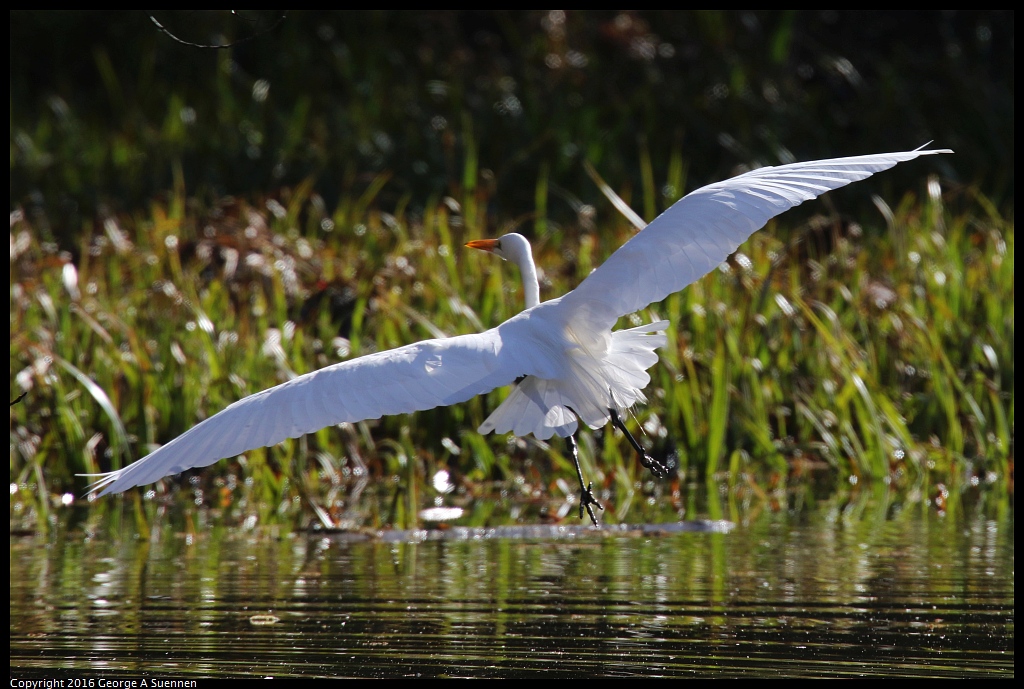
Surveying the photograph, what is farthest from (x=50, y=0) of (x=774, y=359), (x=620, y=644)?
(x=620, y=644)

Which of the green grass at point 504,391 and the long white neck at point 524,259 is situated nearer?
the long white neck at point 524,259

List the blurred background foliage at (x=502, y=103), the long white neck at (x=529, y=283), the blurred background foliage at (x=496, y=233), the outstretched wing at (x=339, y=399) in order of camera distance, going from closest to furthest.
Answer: the outstretched wing at (x=339, y=399) → the long white neck at (x=529, y=283) → the blurred background foliage at (x=496, y=233) → the blurred background foliage at (x=502, y=103)

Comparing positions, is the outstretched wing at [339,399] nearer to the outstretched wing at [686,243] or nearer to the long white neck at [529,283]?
the outstretched wing at [686,243]

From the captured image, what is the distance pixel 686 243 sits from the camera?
13.7 feet

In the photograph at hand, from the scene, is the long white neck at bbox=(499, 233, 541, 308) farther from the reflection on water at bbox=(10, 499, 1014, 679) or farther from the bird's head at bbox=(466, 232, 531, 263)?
the reflection on water at bbox=(10, 499, 1014, 679)

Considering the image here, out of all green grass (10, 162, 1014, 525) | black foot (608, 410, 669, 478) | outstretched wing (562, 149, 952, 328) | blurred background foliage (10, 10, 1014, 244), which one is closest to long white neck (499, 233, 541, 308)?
black foot (608, 410, 669, 478)

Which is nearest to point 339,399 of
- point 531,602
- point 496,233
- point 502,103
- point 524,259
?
point 531,602

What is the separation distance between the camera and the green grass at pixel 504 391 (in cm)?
628

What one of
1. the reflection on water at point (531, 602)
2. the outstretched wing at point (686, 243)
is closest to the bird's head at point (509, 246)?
the outstretched wing at point (686, 243)

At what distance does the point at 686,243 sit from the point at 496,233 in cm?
531

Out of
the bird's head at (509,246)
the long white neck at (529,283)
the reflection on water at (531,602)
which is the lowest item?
the reflection on water at (531,602)

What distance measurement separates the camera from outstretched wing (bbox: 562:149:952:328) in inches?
163

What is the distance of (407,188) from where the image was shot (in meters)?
10.8

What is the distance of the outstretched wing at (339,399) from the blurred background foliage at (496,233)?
117 centimetres
